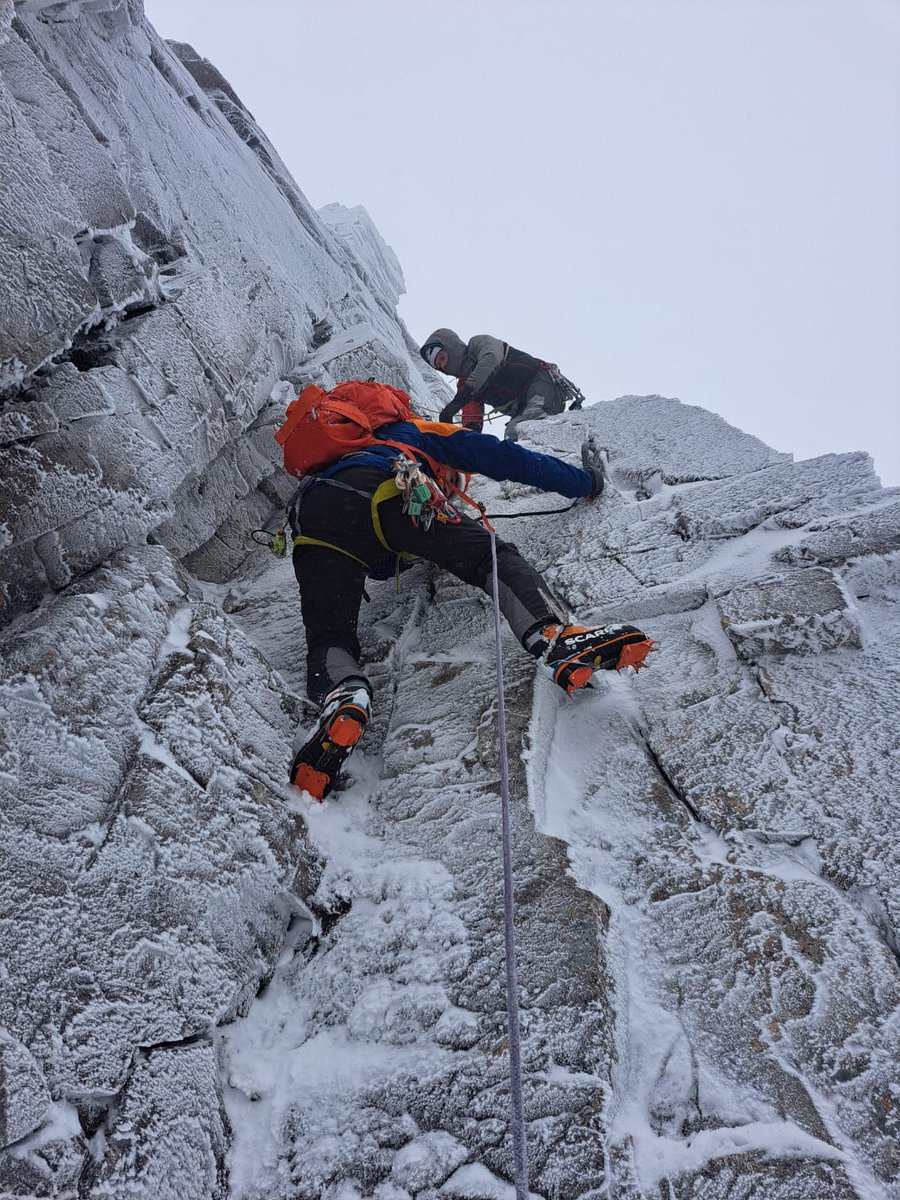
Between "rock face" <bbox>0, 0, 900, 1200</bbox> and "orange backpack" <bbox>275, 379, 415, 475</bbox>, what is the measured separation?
623 millimetres

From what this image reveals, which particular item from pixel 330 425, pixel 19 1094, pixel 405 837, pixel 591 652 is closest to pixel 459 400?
pixel 330 425

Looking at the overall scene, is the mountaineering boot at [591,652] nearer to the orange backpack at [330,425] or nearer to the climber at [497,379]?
the orange backpack at [330,425]

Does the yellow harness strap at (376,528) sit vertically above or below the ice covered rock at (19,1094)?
above

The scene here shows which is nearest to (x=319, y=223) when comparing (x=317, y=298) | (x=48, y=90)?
(x=317, y=298)

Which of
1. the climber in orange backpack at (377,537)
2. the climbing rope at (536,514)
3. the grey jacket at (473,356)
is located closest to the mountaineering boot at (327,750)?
the climber in orange backpack at (377,537)

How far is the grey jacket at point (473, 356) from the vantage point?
269 inches

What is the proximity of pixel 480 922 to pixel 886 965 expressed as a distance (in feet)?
3.87

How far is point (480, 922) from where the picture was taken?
7.34ft

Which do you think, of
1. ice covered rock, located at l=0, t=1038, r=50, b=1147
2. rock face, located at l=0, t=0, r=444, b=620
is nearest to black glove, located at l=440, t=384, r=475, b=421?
rock face, located at l=0, t=0, r=444, b=620

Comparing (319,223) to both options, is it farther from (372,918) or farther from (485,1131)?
(485,1131)

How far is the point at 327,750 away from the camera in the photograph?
108 inches

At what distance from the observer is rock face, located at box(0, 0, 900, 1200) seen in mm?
1744

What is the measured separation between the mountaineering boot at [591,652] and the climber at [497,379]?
4.35 metres

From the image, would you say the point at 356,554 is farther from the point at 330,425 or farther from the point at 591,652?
the point at 591,652
